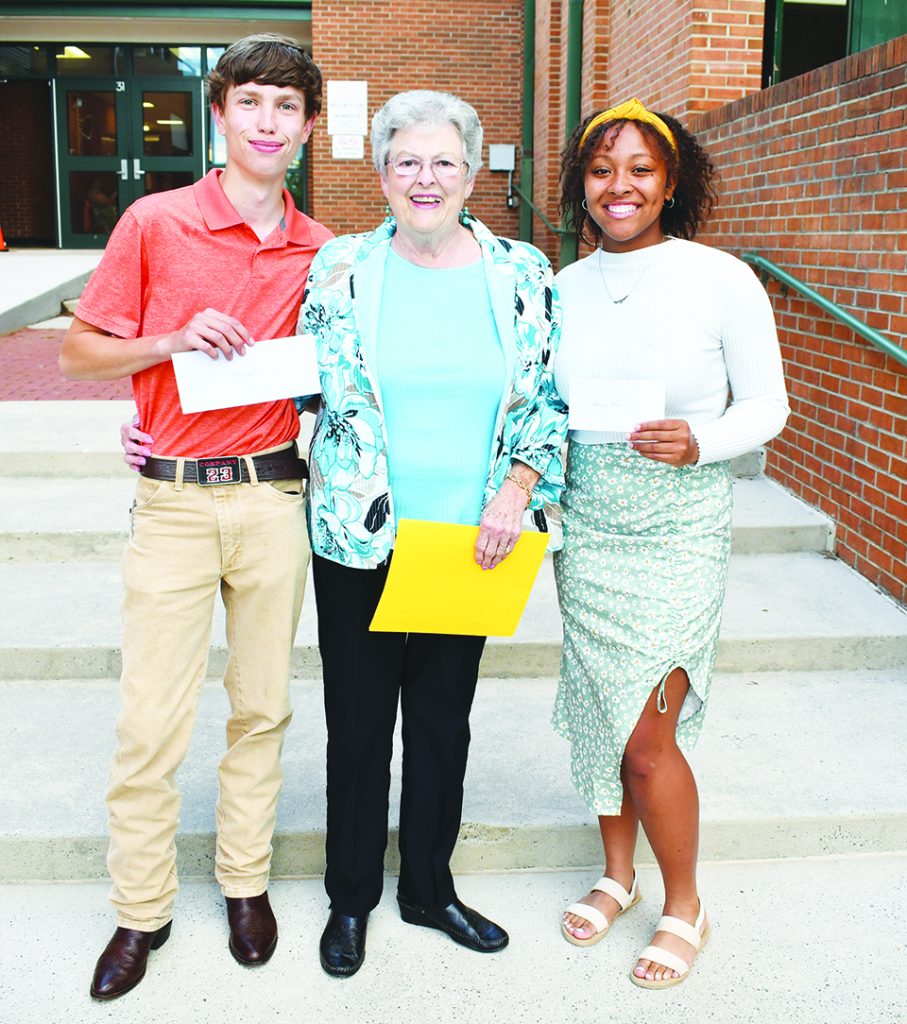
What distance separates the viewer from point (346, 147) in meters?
14.2

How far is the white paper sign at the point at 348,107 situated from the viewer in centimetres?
1405

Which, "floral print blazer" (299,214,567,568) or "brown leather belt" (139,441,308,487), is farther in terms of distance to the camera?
"brown leather belt" (139,441,308,487)

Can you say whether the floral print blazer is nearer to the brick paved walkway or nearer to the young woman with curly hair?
the young woman with curly hair

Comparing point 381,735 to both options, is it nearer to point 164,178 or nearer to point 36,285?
point 36,285

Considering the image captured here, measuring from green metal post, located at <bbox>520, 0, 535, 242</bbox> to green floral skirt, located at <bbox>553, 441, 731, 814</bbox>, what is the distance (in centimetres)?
1199

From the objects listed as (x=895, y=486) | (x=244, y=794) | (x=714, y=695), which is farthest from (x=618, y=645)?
(x=895, y=486)

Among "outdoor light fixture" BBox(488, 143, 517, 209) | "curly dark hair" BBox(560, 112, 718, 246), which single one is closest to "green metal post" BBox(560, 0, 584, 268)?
"outdoor light fixture" BBox(488, 143, 517, 209)

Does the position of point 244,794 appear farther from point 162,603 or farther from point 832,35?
point 832,35

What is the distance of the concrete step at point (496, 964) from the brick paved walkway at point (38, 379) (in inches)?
185

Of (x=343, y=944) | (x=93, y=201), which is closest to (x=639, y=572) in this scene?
(x=343, y=944)

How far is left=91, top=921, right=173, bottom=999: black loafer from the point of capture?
2.53 metres

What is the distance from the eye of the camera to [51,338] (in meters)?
9.64

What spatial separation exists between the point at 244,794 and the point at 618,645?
0.97 metres

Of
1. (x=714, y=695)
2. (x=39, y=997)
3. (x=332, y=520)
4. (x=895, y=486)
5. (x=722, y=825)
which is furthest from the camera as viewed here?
(x=895, y=486)
